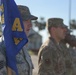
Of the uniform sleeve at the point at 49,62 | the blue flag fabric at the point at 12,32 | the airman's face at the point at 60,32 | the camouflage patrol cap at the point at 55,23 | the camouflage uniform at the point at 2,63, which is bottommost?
the uniform sleeve at the point at 49,62

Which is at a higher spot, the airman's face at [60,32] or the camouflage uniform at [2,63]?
the camouflage uniform at [2,63]

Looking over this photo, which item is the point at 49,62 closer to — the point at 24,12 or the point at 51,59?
the point at 51,59

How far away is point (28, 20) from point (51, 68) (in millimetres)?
1400

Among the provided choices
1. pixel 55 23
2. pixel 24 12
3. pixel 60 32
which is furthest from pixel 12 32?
pixel 55 23

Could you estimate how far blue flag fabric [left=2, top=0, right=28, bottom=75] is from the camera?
4.16m

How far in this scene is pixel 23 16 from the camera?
4746 mm

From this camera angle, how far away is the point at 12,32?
4230 mm

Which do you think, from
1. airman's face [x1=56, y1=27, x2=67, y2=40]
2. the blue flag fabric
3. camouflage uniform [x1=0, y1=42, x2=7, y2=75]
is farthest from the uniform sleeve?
camouflage uniform [x1=0, y1=42, x2=7, y2=75]

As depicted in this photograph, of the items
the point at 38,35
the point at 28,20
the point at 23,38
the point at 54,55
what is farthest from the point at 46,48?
the point at 38,35

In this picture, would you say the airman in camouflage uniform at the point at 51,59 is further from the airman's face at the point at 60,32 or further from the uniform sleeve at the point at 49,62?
the airman's face at the point at 60,32

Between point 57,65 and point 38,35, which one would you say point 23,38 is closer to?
point 57,65

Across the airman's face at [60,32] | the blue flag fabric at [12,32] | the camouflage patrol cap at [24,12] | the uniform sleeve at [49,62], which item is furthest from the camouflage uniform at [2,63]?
the airman's face at [60,32]

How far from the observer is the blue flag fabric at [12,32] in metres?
4.16

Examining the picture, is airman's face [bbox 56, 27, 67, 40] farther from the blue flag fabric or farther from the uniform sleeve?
the blue flag fabric
